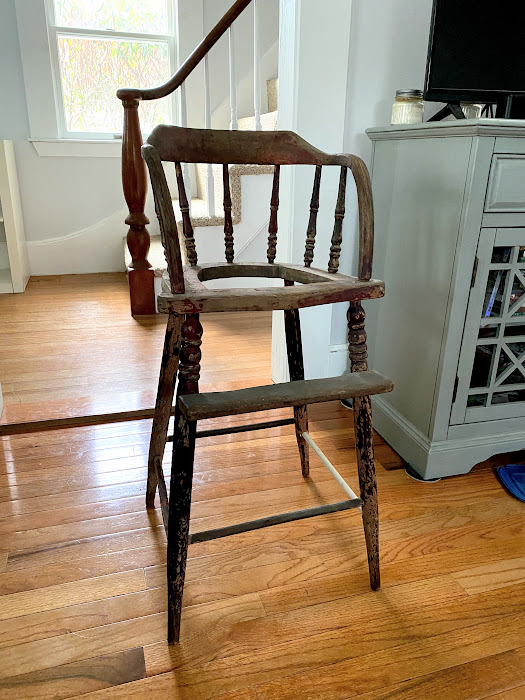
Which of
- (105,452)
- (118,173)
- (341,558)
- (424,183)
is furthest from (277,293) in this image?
(118,173)

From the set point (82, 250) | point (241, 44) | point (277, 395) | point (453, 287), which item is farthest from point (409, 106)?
point (82, 250)

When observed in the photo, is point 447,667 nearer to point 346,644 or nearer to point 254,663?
point 346,644

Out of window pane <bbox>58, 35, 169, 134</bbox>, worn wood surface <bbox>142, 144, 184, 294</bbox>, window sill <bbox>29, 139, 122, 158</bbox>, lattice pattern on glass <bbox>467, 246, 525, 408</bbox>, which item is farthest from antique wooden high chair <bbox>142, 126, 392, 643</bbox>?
window pane <bbox>58, 35, 169, 134</bbox>

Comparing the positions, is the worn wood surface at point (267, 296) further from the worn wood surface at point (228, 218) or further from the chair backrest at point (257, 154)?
the worn wood surface at point (228, 218)

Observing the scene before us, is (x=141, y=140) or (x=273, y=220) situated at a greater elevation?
(x=141, y=140)

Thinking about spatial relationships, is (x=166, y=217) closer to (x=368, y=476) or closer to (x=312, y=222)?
(x=312, y=222)

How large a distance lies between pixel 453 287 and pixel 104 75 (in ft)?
10.8

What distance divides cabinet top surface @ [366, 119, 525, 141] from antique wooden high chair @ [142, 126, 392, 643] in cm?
34

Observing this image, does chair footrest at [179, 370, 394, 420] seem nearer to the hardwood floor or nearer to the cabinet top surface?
the hardwood floor

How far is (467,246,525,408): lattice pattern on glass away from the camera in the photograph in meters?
1.35

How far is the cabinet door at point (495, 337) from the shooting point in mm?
1326

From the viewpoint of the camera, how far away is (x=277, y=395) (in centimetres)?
89

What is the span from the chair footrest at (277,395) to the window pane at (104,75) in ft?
11.2

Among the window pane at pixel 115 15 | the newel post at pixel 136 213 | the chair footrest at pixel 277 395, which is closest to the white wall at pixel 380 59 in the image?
the chair footrest at pixel 277 395
